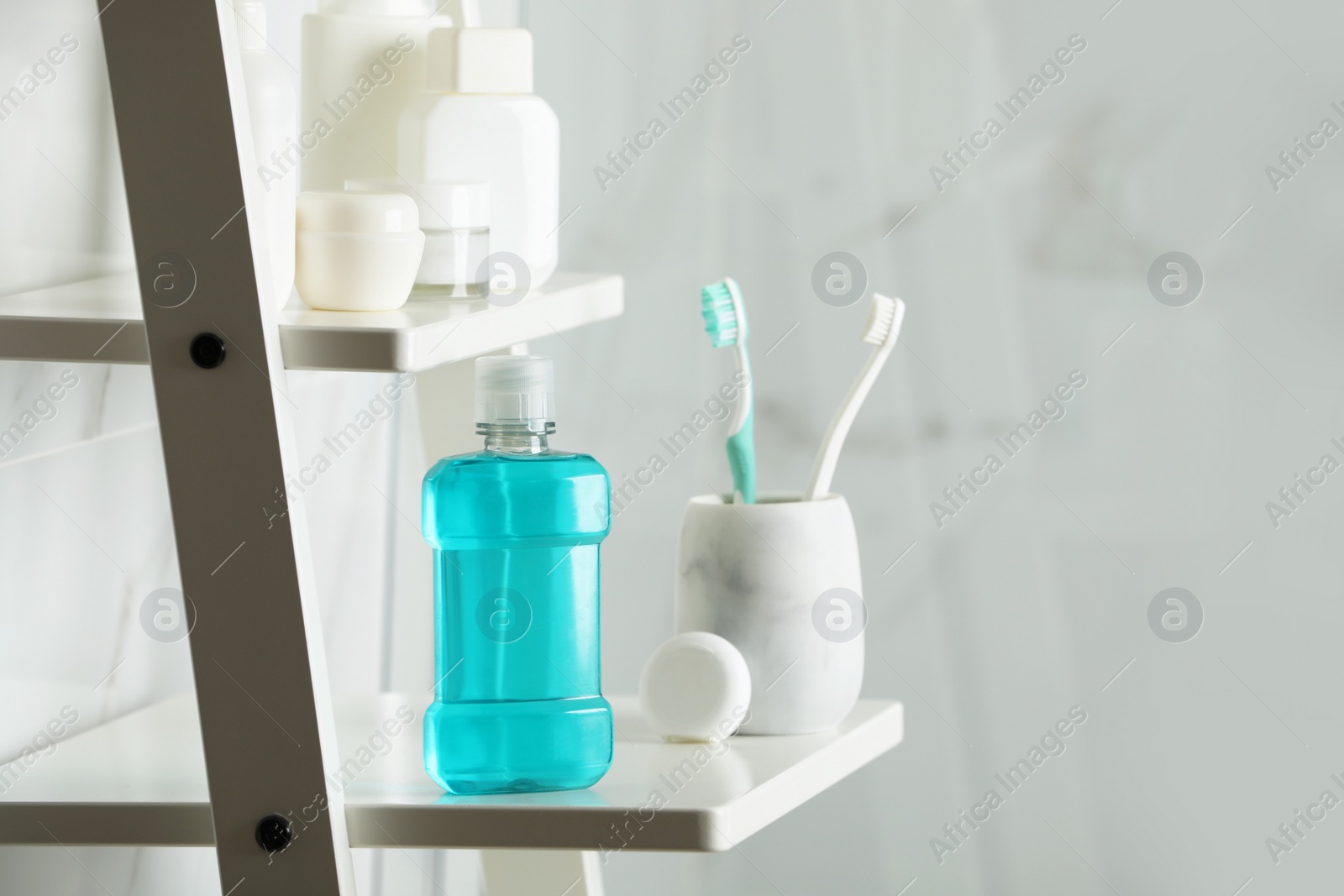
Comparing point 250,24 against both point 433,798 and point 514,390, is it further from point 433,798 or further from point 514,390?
point 433,798

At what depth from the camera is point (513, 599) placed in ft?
1.91

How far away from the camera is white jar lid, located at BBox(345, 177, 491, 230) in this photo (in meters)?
0.59

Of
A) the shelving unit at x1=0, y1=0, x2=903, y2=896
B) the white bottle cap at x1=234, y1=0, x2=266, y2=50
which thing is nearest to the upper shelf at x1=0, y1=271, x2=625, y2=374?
the shelving unit at x1=0, y1=0, x2=903, y2=896

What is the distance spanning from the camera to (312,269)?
55cm

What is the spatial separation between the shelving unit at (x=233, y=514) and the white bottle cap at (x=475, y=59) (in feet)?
0.50

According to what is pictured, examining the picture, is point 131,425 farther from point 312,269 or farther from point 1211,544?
point 1211,544

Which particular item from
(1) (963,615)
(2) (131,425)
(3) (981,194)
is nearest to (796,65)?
(3) (981,194)

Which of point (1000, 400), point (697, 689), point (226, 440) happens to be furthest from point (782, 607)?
point (1000, 400)

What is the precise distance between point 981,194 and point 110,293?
609 mm

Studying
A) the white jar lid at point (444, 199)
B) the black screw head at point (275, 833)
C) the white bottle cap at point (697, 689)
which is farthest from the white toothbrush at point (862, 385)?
the black screw head at point (275, 833)

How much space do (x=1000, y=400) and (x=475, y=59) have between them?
49 centimetres

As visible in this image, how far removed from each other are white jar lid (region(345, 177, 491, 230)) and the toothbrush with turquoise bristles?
0.14 metres

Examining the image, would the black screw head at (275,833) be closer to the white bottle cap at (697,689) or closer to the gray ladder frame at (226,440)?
the gray ladder frame at (226,440)

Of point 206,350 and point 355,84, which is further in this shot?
point 355,84
